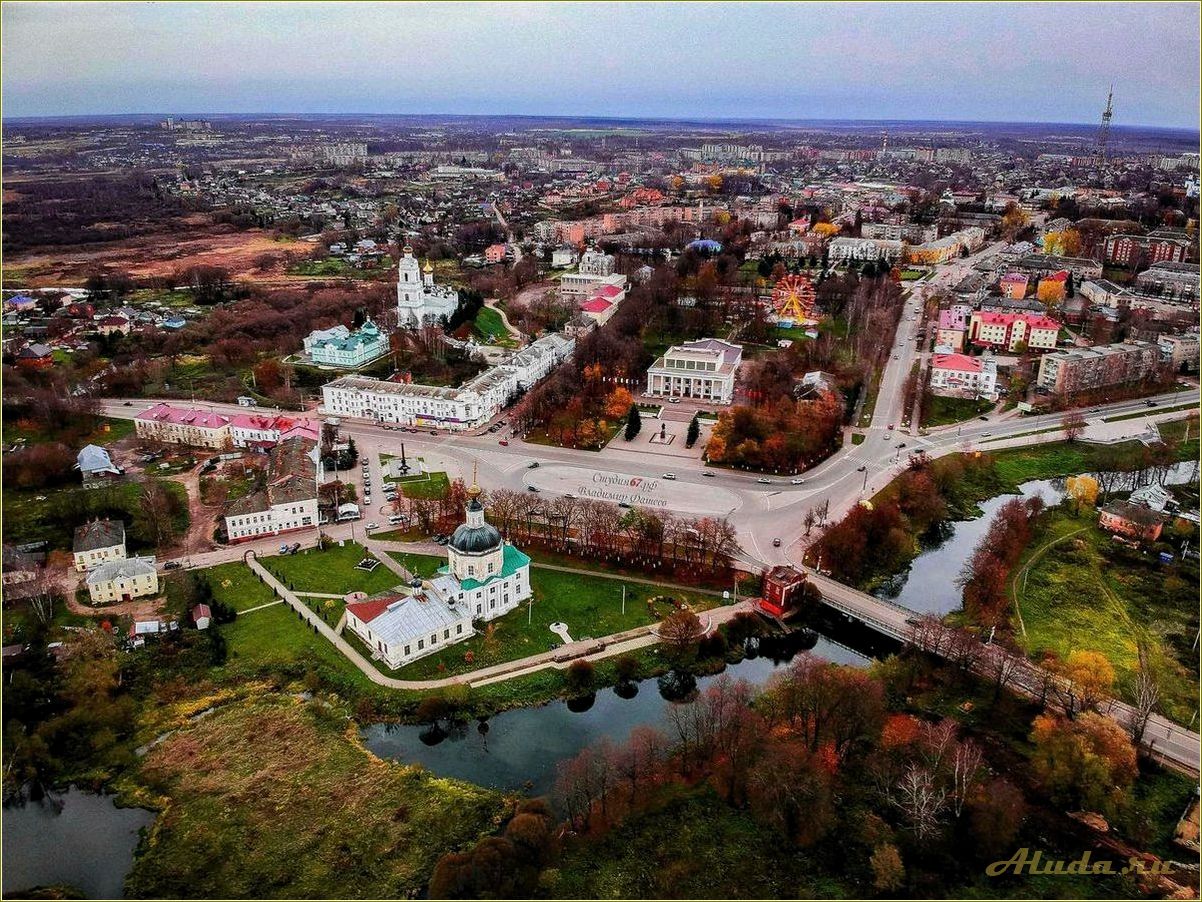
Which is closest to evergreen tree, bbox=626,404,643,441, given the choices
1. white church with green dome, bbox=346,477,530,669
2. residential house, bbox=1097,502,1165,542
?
white church with green dome, bbox=346,477,530,669

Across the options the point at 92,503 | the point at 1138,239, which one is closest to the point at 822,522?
the point at 92,503

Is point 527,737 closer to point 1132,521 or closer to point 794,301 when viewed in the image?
point 1132,521

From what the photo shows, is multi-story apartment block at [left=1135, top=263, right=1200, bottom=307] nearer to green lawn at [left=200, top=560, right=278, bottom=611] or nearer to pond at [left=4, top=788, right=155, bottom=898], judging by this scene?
green lawn at [left=200, top=560, right=278, bottom=611]

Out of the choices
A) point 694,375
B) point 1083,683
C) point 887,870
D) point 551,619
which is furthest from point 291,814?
point 694,375

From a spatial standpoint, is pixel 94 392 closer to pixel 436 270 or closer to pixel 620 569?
pixel 620 569

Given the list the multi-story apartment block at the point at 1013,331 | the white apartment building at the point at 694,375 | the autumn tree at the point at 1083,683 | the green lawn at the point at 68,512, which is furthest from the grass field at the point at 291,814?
the multi-story apartment block at the point at 1013,331

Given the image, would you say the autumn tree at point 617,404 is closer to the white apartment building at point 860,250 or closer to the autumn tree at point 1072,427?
the autumn tree at point 1072,427

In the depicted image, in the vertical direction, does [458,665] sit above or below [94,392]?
below
